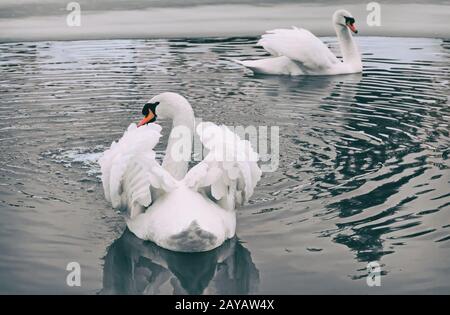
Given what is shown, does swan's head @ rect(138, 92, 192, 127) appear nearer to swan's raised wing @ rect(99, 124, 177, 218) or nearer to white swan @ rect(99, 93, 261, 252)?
white swan @ rect(99, 93, 261, 252)

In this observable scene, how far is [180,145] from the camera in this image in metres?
7.30

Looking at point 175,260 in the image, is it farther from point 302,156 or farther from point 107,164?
point 302,156

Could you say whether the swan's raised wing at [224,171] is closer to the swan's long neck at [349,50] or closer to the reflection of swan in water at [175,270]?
the reflection of swan in water at [175,270]

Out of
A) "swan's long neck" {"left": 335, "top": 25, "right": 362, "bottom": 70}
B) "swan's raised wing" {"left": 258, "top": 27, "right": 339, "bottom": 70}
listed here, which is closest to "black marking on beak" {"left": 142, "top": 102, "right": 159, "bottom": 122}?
"swan's raised wing" {"left": 258, "top": 27, "right": 339, "bottom": 70}

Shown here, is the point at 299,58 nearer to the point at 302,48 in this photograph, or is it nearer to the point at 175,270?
the point at 302,48

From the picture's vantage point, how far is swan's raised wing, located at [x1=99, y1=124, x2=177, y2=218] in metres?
6.16

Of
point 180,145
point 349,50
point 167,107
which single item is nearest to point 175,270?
point 180,145

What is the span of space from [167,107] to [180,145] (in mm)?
508

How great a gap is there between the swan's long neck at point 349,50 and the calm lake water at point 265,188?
121 centimetres

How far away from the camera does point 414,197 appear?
725cm

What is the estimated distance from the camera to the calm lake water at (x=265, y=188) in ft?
18.9

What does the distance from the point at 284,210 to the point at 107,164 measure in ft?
5.19

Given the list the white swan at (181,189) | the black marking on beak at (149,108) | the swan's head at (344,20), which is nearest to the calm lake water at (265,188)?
the white swan at (181,189)
